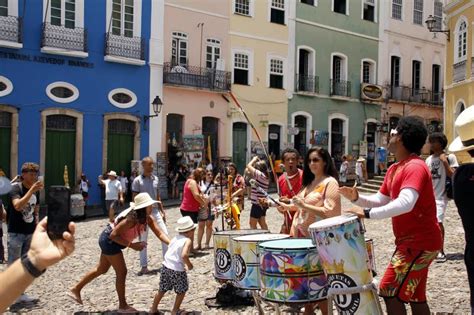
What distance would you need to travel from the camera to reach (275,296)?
434 centimetres

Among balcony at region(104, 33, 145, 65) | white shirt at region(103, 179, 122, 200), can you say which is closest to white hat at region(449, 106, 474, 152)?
white shirt at region(103, 179, 122, 200)

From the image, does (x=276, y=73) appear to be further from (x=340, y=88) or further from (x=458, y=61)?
(x=458, y=61)

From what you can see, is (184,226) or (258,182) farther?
(258,182)

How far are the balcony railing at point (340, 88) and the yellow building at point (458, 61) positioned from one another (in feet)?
16.7

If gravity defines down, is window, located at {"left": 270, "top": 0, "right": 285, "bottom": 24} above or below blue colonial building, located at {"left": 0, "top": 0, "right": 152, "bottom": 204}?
above

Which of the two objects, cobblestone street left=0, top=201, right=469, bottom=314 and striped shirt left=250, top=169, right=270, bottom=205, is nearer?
cobblestone street left=0, top=201, right=469, bottom=314

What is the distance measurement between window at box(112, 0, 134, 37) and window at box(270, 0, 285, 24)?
264 inches

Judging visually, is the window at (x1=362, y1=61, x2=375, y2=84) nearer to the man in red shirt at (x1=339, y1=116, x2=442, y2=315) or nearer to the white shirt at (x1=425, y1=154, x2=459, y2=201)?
the white shirt at (x1=425, y1=154, x2=459, y2=201)

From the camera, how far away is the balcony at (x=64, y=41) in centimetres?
1725

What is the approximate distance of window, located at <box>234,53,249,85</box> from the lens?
885 inches

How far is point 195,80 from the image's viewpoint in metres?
20.8

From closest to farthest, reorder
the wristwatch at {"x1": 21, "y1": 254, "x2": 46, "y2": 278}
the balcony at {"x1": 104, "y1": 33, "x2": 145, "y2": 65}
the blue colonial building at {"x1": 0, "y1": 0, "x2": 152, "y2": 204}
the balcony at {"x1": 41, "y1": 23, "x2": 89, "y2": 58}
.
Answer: the wristwatch at {"x1": 21, "y1": 254, "x2": 46, "y2": 278}, the blue colonial building at {"x1": 0, "y1": 0, "x2": 152, "y2": 204}, the balcony at {"x1": 41, "y1": 23, "x2": 89, "y2": 58}, the balcony at {"x1": 104, "y1": 33, "x2": 145, "y2": 65}

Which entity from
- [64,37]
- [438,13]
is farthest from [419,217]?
[438,13]

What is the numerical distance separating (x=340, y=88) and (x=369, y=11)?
451 centimetres
